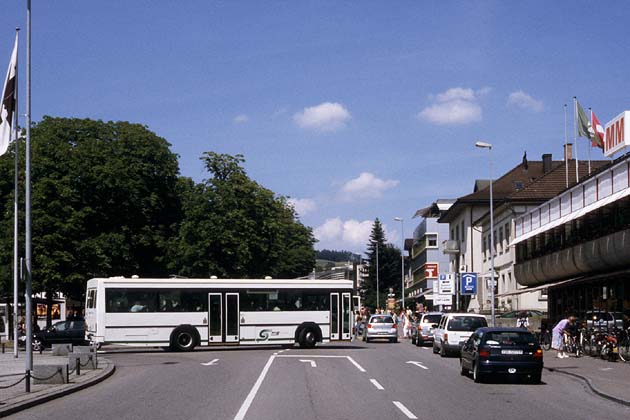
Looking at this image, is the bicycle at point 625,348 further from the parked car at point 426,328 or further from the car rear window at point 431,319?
the car rear window at point 431,319

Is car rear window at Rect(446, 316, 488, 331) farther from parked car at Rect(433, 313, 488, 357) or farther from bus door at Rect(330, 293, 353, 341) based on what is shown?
bus door at Rect(330, 293, 353, 341)

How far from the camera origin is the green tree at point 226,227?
5556 centimetres

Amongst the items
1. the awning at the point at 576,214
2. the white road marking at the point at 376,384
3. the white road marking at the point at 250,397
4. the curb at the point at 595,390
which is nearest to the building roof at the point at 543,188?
the awning at the point at 576,214

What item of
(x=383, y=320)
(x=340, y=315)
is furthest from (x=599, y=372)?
(x=383, y=320)

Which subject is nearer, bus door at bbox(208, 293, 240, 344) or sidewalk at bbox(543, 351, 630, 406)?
sidewalk at bbox(543, 351, 630, 406)

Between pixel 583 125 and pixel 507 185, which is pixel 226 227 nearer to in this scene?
pixel 583 125

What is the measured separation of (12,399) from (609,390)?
1253 cm

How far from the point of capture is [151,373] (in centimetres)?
2716

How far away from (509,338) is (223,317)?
60.8 feet

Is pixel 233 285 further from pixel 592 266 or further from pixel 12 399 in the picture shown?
pixel 12 399

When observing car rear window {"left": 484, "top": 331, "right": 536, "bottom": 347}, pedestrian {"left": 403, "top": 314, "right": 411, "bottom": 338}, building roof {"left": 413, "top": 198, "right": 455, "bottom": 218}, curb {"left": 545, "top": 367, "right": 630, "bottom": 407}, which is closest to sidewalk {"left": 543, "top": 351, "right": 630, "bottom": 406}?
curb {"left": 545, "top": 367, "right": 630, "bottom": 407}

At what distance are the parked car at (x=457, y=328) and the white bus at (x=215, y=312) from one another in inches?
240

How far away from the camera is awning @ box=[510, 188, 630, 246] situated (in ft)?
103

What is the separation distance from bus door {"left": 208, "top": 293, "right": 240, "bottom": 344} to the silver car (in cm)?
1321
